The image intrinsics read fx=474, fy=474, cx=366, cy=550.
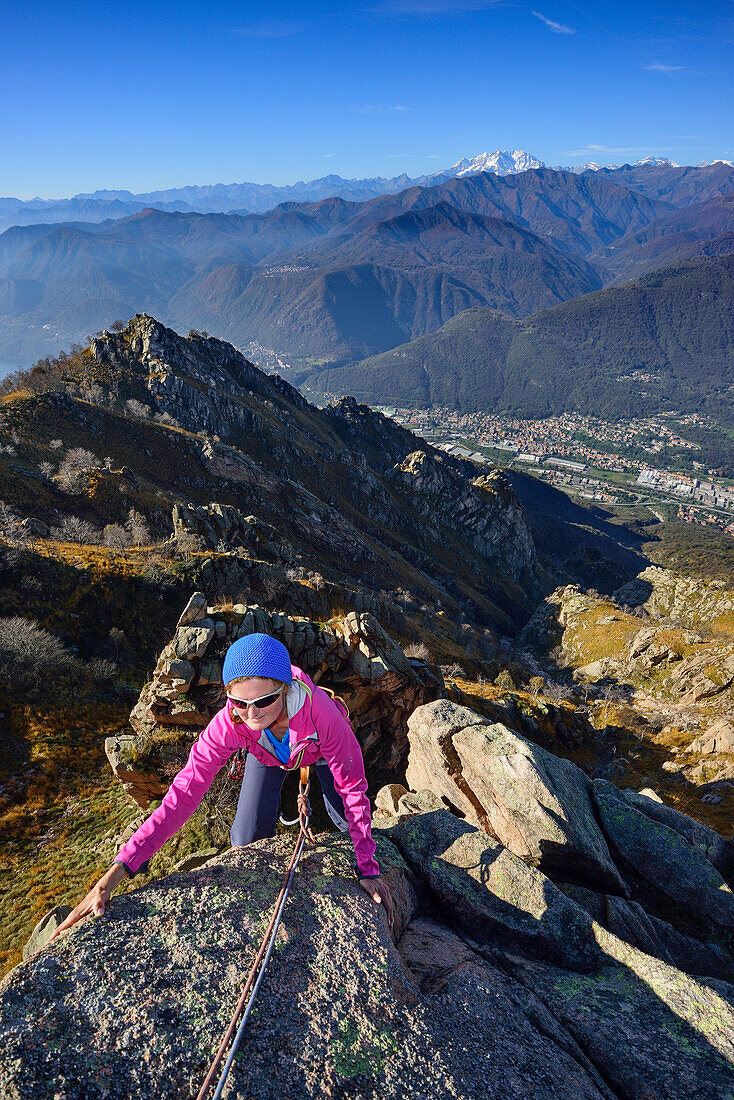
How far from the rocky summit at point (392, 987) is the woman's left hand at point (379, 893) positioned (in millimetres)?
194

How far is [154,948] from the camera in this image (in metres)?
5.36

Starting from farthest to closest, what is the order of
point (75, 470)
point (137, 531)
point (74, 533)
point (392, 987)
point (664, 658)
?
point (664, 658) → point (75, 470) → point (137, 531) → point (74, 533) → point (392, 987)

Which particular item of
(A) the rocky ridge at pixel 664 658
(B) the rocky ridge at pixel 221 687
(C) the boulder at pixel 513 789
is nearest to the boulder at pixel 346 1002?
(C) the boulder at pixel 513 789

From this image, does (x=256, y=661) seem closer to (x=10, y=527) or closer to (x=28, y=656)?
(x=28, y=656)

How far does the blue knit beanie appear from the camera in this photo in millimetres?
5879

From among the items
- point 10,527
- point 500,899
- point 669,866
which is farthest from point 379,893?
point 10,527

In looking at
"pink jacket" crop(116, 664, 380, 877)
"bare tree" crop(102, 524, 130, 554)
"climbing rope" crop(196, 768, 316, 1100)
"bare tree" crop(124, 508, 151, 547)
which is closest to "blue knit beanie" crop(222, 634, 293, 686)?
"pink jacket" crop(116, 664, 380, 877)

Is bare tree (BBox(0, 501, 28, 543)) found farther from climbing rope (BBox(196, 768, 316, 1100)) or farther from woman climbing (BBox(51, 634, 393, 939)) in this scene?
climbing rope (BBox(196, 768, 316, 1100))

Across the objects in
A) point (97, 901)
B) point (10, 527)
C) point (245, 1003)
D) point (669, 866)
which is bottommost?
point (669, 866)

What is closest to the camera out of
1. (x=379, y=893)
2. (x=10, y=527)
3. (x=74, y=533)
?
(x=379, y=893)

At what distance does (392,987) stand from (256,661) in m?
4.39

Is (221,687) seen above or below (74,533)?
below

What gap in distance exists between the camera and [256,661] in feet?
19.6

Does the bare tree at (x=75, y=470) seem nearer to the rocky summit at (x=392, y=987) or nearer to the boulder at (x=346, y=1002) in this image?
the rocky summit at (x=392, y=987)
